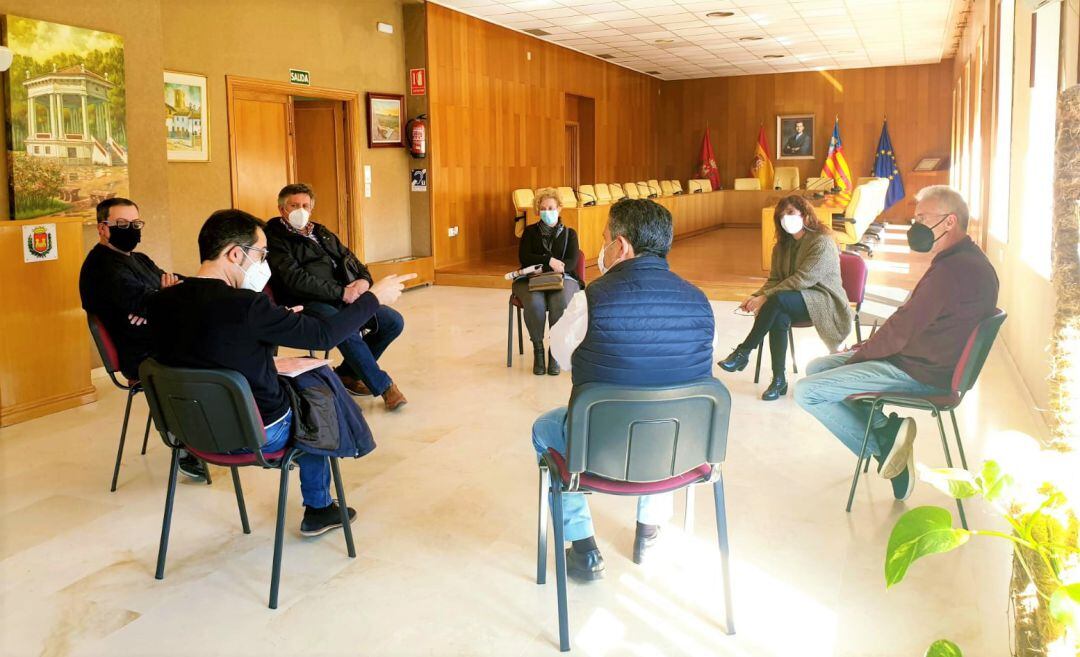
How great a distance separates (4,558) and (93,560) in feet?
1.16

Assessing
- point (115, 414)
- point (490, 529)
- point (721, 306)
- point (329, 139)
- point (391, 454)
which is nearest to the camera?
point (490, 529)

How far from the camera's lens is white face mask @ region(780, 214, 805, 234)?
201 inches

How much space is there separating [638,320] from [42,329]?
410cm

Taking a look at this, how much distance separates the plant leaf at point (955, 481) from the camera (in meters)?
1.33

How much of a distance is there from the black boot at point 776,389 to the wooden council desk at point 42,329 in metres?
4.12

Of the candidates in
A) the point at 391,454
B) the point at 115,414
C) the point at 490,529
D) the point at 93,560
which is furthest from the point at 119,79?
the point at 490,529

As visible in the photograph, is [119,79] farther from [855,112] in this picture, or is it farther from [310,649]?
[855,112]

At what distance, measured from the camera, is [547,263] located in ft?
20.4

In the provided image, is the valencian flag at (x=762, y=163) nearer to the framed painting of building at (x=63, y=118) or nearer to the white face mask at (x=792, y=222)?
the white face mask at (x=792, y=222)

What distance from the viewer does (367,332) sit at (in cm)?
541

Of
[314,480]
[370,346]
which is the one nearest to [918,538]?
[314,480]

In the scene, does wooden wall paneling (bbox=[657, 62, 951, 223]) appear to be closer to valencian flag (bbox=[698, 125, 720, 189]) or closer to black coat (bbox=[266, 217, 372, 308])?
valencian flag (bbox=[698, 125, 720, 189])

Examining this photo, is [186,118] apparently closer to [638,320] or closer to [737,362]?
[737,362]

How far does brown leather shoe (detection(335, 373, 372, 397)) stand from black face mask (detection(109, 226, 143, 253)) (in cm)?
155
